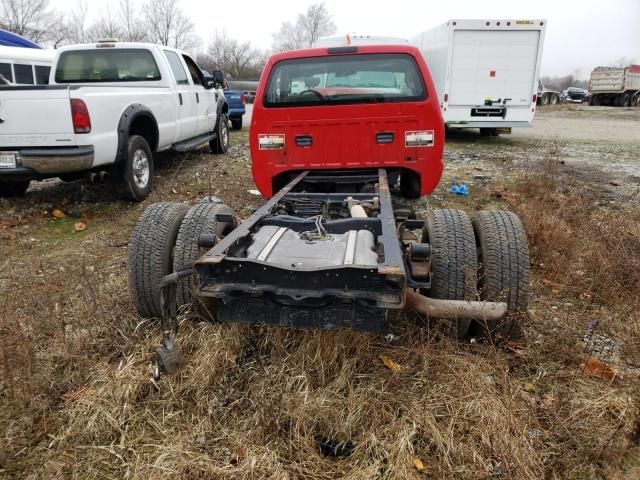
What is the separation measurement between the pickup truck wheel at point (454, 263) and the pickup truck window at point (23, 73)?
10679 millimetres

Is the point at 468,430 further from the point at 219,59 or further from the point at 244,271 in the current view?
the point at 219,59

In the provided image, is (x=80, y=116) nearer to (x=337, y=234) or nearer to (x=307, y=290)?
(x=337, y=234)

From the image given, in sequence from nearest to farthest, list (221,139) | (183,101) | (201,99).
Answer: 1. (183,101)
2. (201,99)
3. (221,139)

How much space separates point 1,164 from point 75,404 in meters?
3.86

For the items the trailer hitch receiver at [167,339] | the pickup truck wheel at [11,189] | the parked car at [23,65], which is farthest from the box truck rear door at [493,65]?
the trailer hitch receiver at [167,339]

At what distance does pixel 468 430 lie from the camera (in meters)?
2.21

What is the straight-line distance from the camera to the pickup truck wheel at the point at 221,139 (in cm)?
956

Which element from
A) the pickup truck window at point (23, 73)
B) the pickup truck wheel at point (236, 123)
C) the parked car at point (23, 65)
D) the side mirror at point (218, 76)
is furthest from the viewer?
the pickup truck wheel at point (236, 123)

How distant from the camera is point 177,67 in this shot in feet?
25.3

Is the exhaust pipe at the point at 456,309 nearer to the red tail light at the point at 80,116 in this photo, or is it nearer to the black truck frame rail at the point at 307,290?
the black truck frame rail at the point at 307,290

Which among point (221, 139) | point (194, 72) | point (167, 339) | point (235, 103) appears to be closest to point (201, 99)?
point (194, 72)

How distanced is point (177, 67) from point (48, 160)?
11.2 ft

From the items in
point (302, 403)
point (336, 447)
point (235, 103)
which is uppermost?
point (235, 103)

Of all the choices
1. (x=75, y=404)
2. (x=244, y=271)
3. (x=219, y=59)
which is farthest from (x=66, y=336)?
(x=219, y=59)
